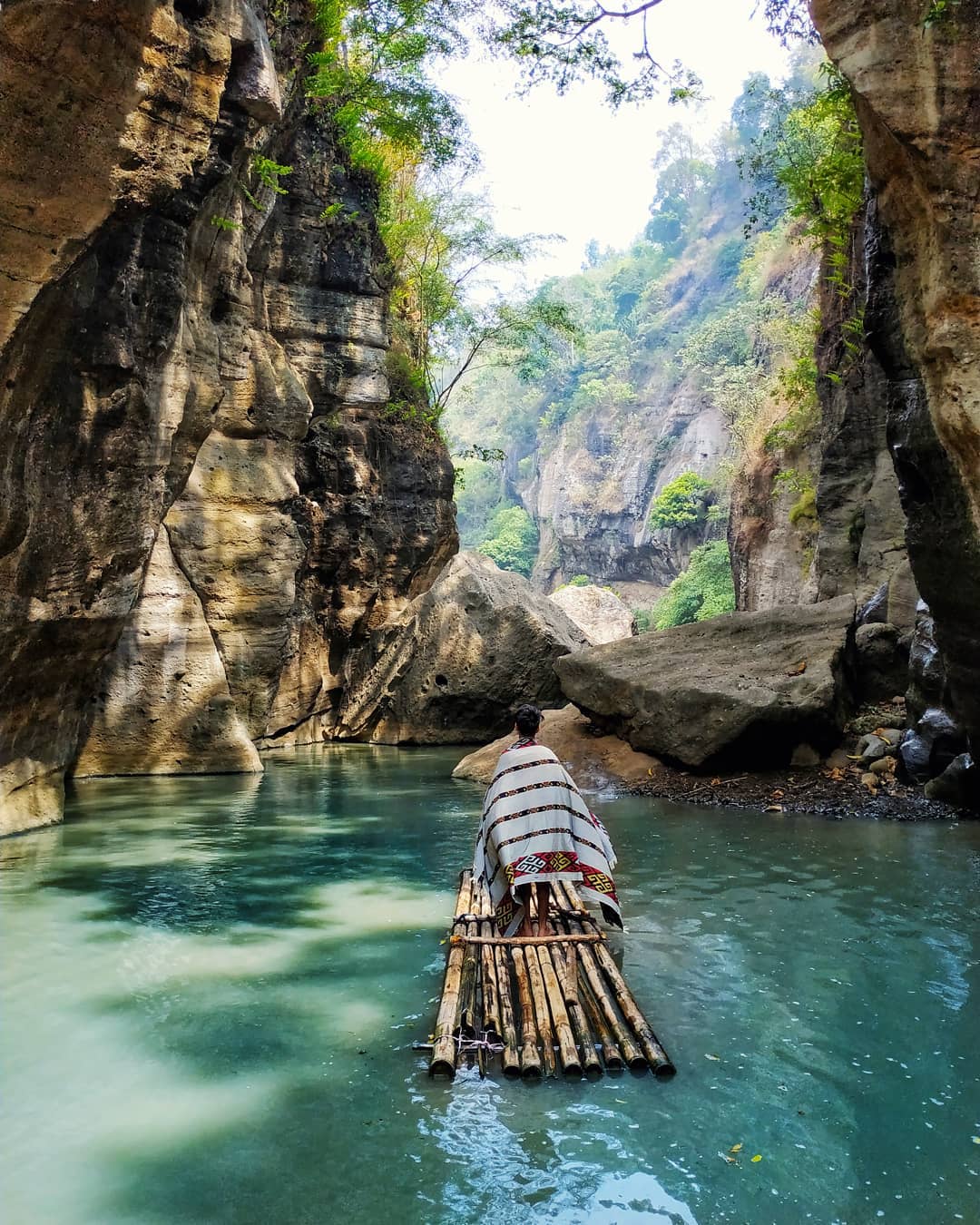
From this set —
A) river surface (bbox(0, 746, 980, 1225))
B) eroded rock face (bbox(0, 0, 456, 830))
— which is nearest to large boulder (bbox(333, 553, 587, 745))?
eroded rock face (bbox(0, 0, 456, 830))

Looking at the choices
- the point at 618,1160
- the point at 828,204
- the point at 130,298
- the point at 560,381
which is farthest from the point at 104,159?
the point at 560,381

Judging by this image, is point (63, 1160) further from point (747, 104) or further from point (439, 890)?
point (747, 104)

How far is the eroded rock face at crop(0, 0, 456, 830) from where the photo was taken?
6.73 meters

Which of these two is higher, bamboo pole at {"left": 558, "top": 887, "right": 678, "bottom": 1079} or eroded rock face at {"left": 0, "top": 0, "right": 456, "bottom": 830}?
eroded rock face at {"left": 0, "top": 0, "right": 456, "bottom": 830}

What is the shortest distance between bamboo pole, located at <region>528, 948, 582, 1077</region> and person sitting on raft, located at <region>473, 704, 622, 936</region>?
38cm

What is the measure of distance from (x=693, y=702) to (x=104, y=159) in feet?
25.3

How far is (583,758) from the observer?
12.3 meters

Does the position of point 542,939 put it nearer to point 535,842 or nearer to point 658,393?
point 535,842

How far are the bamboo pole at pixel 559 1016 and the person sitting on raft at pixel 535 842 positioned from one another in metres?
0.38

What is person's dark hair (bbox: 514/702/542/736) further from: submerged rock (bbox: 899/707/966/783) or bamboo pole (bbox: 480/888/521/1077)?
submerged rock (bbox: 899/707/966/783)

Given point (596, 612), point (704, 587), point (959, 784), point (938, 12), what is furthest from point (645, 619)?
point (938, 12)

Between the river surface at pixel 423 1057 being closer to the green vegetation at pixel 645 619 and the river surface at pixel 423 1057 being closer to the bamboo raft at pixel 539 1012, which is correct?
the bamboo raft at pixel 539 1012

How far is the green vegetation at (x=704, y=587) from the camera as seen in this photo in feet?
121

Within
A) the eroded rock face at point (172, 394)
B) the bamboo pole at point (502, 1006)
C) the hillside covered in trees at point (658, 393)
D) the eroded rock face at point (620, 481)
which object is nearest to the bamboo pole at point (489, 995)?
the bamboo pole at point (502, 1006)
